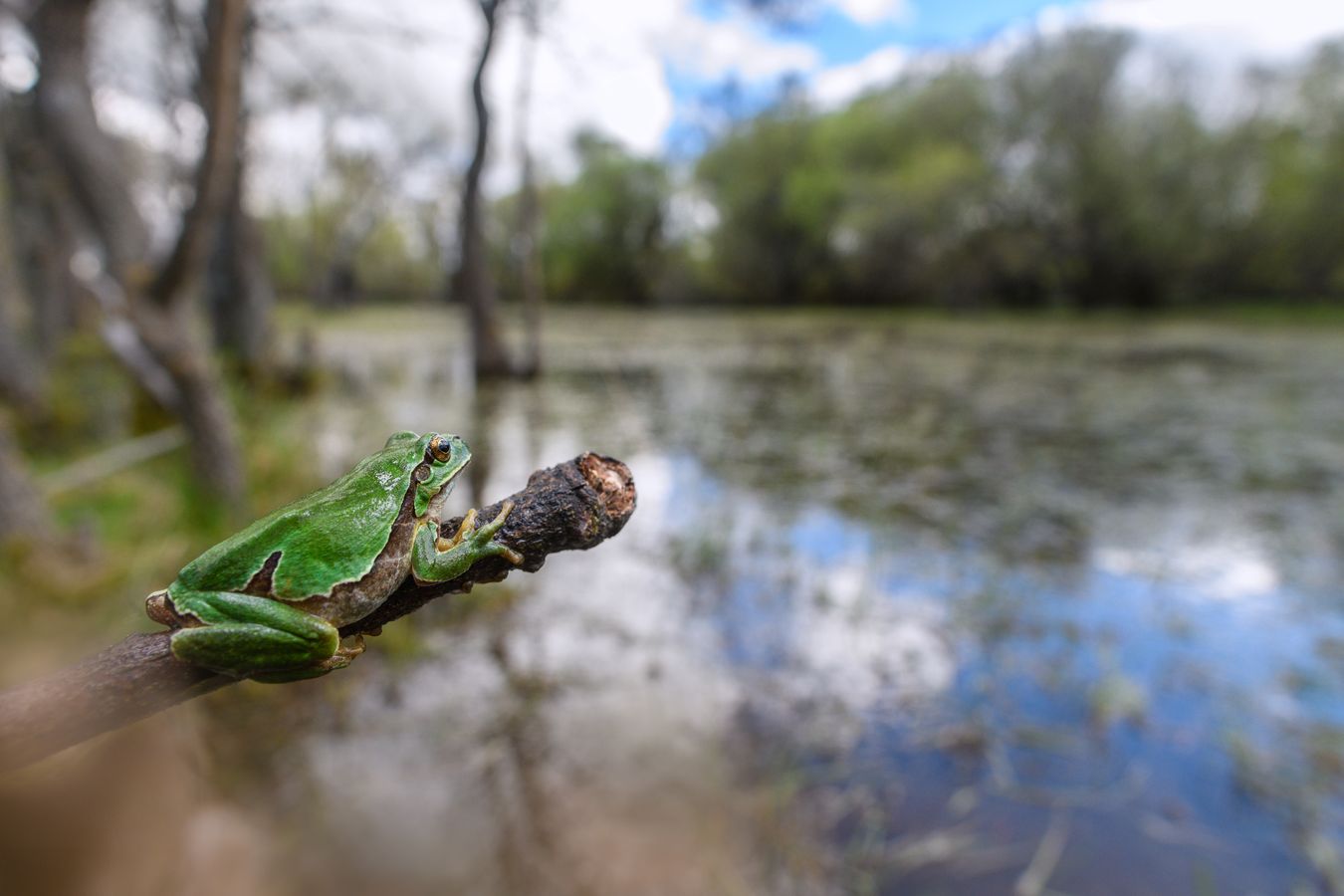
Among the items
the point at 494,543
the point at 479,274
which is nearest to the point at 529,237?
the point at 479,274

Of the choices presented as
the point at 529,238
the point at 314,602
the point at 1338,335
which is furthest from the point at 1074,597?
the point at 1338,335

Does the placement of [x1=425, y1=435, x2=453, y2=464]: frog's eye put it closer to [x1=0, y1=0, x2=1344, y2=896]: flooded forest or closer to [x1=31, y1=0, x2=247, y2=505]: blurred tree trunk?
[x1=0, y1=0, x2=1344, y2=896]: flooded forest

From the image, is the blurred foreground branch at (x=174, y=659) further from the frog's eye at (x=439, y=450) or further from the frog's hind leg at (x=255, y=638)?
→ the frog's eye at (x=439, y=450)

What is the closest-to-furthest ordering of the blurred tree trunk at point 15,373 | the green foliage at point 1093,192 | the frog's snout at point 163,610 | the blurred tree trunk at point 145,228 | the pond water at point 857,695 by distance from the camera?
1. the frog's snout at point 163,610
2. the pond water at point 857,695
3. the blurred tree trunk at point 145,228
4. the blurred tree trunk at point 15,373
5. the green foliage at point 1093,192

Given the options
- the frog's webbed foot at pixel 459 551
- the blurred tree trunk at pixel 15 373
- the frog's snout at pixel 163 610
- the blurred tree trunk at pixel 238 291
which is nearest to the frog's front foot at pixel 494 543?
the frog's webbed foot at pixel 459 551

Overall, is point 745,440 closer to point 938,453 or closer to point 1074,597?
point 938,453

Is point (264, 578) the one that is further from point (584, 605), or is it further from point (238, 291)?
point (238, 291)
